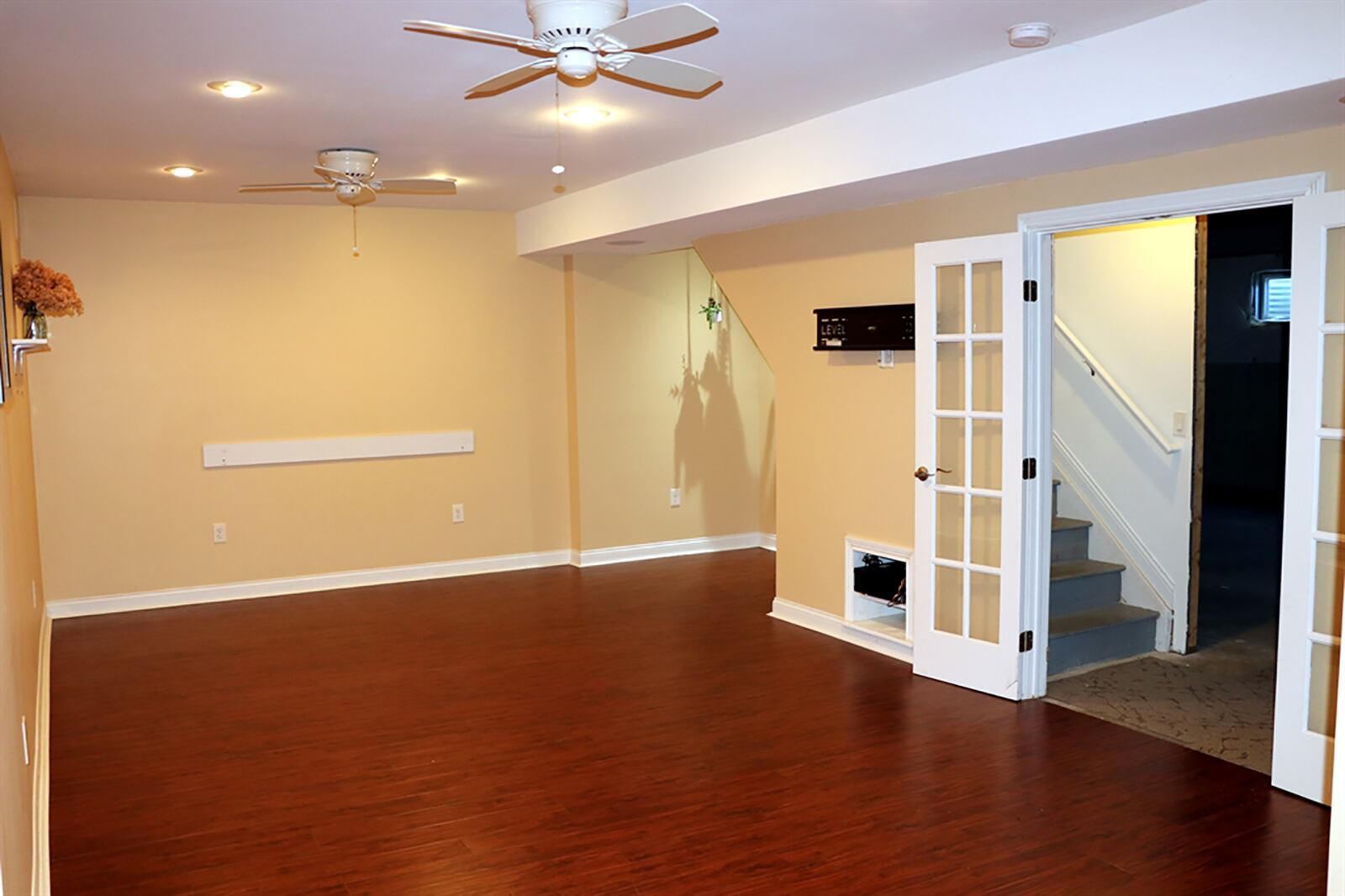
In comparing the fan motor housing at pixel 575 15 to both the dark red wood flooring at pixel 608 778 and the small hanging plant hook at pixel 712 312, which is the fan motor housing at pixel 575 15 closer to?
the dark red wood flooring at pixel 608 778

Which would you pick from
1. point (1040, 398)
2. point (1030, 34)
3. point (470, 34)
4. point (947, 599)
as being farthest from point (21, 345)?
point (1040, 398)

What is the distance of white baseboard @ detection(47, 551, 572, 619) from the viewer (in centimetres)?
642

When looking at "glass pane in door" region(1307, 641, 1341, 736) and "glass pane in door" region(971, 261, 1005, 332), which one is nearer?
"glass pane in door" region(1307, 641, 1341, 736)

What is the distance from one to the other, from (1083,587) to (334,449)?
4669mm

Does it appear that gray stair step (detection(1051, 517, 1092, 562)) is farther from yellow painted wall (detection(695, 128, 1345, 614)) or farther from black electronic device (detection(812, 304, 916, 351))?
black electronic device (detection(812, 304, 916, 351))

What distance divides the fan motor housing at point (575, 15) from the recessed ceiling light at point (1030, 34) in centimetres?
134

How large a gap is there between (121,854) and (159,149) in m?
3.18

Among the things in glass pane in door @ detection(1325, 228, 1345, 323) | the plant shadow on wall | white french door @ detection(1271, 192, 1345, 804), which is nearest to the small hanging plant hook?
the plant shadow on wall

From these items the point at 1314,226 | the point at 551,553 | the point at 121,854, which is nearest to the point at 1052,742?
the point at 1314,226

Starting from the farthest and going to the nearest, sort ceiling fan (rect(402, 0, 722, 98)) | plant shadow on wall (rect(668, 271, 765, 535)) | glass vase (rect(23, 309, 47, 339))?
plant shadow on wall (rect(668, 271, 765, 535)) < glass vase (rect(23, 309, 47, 339)) < ceiling fan (rect(402, 0, 722, 98))

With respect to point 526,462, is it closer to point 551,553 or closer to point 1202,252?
point 551,553

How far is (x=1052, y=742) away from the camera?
414cm

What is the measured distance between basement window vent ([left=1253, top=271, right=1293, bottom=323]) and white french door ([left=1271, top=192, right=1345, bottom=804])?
7.91 meters

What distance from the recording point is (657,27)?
2.55 metres
